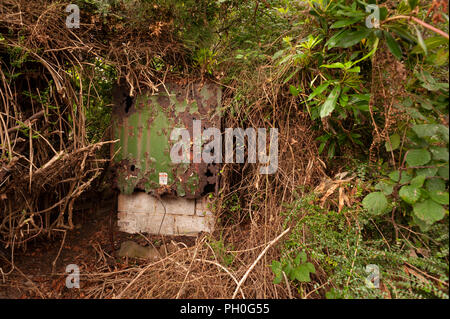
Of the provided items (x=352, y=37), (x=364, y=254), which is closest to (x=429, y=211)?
(x=364, y=254)

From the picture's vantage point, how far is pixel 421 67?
4.86ft

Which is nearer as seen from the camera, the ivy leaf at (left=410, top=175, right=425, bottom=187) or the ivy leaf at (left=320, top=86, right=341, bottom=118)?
the ivy leaf at (left=410, top=175, right=425, bottom=187)

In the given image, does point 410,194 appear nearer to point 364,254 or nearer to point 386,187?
point 386,187

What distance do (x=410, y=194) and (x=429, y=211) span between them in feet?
0.37

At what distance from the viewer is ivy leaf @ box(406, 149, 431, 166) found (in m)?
1.36

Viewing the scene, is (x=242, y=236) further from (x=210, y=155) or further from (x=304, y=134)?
(x=304, y=134)

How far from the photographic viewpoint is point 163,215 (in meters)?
2.89

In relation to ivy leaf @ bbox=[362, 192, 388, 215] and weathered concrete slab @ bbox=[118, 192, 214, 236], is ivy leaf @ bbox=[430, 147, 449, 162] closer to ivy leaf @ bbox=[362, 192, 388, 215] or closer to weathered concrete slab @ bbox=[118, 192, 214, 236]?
ivy leaf @ bbox=[362, 192, 388, 215]

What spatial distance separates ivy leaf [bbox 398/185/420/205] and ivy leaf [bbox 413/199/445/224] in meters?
0.04

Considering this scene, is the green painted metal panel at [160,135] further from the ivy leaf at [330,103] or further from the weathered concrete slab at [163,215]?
the ivy leaf at [330,103]

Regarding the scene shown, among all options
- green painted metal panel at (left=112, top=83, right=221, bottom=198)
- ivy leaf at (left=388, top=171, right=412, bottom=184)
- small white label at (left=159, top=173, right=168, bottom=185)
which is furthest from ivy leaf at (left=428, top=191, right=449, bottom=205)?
small white label at (left=159, top=173, right=168, bottom=185)

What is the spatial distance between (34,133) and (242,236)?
7.08 ft

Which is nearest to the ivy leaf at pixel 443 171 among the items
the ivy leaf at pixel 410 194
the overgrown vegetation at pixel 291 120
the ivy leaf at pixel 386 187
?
the overgrown vegetation at pixel 291 120

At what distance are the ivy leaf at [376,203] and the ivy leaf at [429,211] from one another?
0.53 ft
